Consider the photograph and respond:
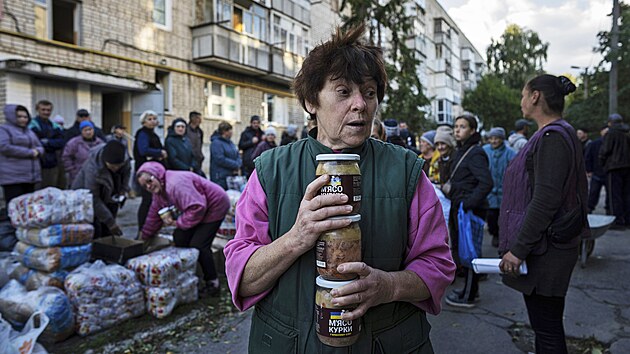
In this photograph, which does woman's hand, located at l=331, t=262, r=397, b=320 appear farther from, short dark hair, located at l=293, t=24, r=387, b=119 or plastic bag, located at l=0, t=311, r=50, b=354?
plastic bag, located at l=0, t=311, r=50, b=354

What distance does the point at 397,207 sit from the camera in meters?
1.44

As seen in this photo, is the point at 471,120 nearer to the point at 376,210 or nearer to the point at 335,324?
the point at 376,210

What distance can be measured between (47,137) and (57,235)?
14.7ft

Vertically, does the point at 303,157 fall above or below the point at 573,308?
above

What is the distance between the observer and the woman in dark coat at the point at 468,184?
177 inches

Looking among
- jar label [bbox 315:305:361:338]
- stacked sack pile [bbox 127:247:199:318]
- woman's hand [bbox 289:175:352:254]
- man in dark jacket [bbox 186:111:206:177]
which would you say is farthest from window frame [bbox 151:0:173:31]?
jar label [bbox 315:305:361:338]

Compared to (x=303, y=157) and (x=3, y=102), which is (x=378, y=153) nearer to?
(x=303, y=157)

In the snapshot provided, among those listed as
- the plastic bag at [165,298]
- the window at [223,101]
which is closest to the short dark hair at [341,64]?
the plastic bag at [165,298]

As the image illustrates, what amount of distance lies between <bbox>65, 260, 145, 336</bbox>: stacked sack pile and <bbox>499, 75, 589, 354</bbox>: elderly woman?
3.34 metres

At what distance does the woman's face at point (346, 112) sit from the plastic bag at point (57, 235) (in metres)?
3.60

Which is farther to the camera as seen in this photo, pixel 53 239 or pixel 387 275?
pixel 53 239

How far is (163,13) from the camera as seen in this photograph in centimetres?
1597

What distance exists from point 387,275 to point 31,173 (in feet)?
21.4

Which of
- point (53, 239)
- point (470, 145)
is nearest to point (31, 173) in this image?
point (53, 239)
